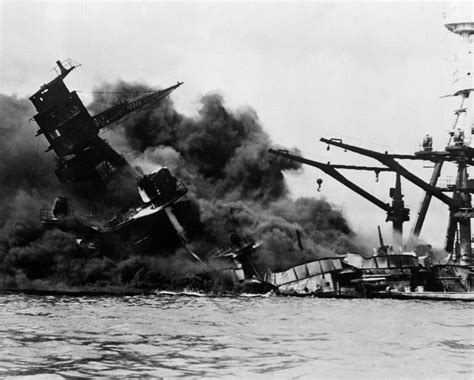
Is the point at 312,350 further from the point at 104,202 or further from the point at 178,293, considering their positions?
the point at 104,202

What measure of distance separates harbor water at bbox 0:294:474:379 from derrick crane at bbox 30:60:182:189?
18.9 m

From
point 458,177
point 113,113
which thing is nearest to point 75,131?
point 113,113

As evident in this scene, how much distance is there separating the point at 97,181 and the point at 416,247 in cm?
2414

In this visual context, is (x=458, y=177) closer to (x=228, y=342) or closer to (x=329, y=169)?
(x=329, y=169)

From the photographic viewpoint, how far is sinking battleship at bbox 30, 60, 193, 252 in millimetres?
43125

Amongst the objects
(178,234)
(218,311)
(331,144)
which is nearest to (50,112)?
(178,234)

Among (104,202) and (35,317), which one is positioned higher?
(104,202)

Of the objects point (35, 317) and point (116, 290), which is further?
point (116, 290)

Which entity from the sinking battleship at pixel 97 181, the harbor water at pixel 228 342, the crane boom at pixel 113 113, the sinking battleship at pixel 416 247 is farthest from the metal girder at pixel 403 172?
the harbor water at pixel 228 342

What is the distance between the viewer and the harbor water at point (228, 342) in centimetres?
1315

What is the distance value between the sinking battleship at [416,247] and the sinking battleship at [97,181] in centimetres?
863

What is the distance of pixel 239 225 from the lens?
51219mm

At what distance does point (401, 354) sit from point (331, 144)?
33.4 metres

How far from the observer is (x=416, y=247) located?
4625cm
